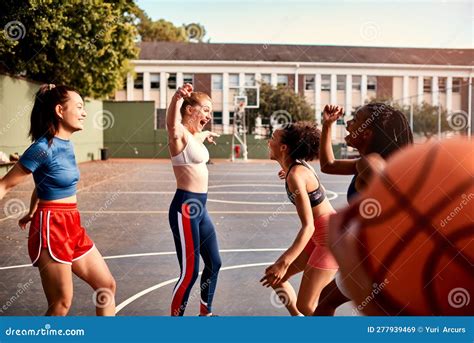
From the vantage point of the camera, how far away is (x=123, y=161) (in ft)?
100

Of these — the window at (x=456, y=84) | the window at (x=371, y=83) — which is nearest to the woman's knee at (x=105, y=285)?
the window at (x=371, y=83)

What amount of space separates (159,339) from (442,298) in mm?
1463

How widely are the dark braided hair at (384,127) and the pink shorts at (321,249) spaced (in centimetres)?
59

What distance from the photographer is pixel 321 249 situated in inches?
155

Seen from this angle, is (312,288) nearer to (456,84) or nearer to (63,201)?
(63,201)

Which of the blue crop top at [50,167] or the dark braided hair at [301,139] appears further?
the dark braided hair at [301,139]

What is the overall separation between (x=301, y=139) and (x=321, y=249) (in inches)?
27.4

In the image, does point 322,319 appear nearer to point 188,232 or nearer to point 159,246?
point 188,232

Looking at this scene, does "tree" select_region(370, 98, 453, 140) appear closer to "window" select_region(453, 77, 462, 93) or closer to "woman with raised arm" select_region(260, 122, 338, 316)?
"window" select_region(453, 77, 462, 93)

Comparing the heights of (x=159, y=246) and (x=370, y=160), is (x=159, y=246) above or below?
below

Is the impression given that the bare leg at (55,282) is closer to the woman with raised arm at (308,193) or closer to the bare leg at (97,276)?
the bare leg at (97,276)

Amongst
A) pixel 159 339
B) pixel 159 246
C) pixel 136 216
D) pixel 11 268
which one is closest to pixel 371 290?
pixel 159 339

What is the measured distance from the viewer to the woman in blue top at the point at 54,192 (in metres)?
3.42

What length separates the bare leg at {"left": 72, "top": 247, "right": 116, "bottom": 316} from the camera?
3619 millimetres
